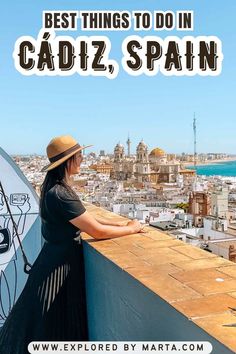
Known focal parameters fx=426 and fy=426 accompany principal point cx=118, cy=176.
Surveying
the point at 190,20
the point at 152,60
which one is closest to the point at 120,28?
the point at 152,60

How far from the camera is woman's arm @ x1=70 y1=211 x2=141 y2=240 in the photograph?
1120 mm

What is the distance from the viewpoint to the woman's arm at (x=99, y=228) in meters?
1.12

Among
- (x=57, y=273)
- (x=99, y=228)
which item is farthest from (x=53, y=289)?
(x=99, y=228)

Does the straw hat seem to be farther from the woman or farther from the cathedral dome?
the cathedral dome

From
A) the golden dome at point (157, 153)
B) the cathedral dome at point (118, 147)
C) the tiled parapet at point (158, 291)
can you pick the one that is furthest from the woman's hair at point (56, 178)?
the cathedral dome at point (118, 147)

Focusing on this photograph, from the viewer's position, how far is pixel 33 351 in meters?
0.93

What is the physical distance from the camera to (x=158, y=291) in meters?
0.77

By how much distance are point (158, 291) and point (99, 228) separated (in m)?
0.44

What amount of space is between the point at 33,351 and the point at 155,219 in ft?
64.3

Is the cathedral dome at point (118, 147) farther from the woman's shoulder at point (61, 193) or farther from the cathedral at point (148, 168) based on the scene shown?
the woman's shoulder at point (61, 193)

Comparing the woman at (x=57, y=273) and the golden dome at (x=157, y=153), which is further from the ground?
the golden dome at (x=157, y=153)

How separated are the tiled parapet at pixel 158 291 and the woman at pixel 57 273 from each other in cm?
5

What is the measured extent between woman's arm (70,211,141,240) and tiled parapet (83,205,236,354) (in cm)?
2

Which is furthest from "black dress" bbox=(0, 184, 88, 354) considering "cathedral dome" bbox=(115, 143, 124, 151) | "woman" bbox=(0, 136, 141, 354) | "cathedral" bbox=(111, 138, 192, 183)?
"cathedral dome" bbox=(115, 143, 124, 151)
